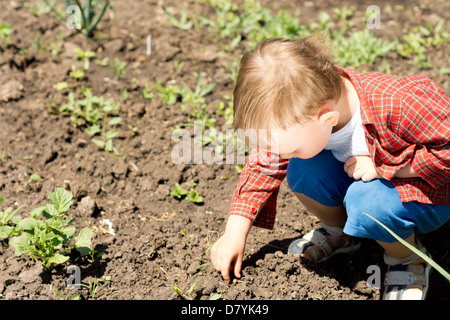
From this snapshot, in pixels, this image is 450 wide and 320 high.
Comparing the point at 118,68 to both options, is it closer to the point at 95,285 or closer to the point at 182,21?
the point at 182,21

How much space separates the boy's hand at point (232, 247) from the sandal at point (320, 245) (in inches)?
13.9

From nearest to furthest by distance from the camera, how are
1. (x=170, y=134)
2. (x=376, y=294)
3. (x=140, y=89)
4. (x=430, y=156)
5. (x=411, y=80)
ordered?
(x=430, y=156), (x=411, y=80), (x=376, y=294), (x=170, y=134), (x=140, y=89)

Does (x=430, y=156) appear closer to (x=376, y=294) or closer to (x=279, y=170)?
(x=279, y=170)

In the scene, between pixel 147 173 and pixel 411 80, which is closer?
pixel 411 80

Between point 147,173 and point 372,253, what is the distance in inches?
46.6

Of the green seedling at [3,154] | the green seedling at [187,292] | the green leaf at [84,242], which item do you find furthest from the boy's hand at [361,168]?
the green seedling at [3,154]

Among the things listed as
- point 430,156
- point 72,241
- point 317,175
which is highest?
point 430,156

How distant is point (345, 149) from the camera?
183 centimetres

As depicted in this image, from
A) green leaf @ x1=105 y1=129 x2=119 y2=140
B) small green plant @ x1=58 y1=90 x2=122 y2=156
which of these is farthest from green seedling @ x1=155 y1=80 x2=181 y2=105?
green leaf @ x1=105 y1=129 x2=119 y2=140

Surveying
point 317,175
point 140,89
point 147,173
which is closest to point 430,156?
point 317,175

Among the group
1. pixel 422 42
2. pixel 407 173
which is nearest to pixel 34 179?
pixel 407 173

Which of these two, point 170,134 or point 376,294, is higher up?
point 170,134

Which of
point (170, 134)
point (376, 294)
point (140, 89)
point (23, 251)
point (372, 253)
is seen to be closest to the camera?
point (23, 251)

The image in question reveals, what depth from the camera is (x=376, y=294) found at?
77.3 inches
